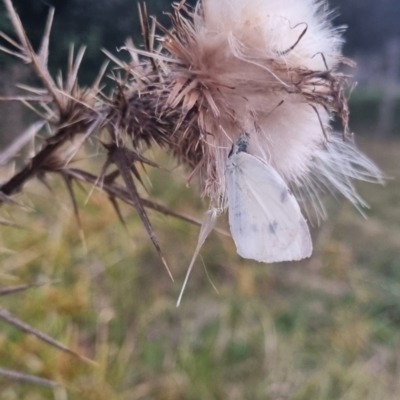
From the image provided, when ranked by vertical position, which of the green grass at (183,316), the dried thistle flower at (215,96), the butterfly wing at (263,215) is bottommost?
the green grass at (183,316)

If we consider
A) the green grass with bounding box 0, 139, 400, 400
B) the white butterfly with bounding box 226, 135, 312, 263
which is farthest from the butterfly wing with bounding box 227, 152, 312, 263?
the green grass with bounding box 0, 139, 400, 400

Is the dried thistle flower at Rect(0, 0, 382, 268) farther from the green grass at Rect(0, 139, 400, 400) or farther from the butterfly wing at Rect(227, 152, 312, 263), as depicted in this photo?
the green grass at Rect(0, 139, 400, 400)

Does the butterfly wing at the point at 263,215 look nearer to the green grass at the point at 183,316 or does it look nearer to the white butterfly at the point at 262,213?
the white butterfly at the point at 262,213

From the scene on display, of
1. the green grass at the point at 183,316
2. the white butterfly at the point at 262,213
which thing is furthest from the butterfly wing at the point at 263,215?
the green grass at the point at 183,316

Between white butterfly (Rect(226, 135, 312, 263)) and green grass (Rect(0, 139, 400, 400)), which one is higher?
white butterfly (Rect(226, 135, 312, 263))

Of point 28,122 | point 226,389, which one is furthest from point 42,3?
point 226,389

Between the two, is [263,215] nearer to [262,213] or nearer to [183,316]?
[262,213]
